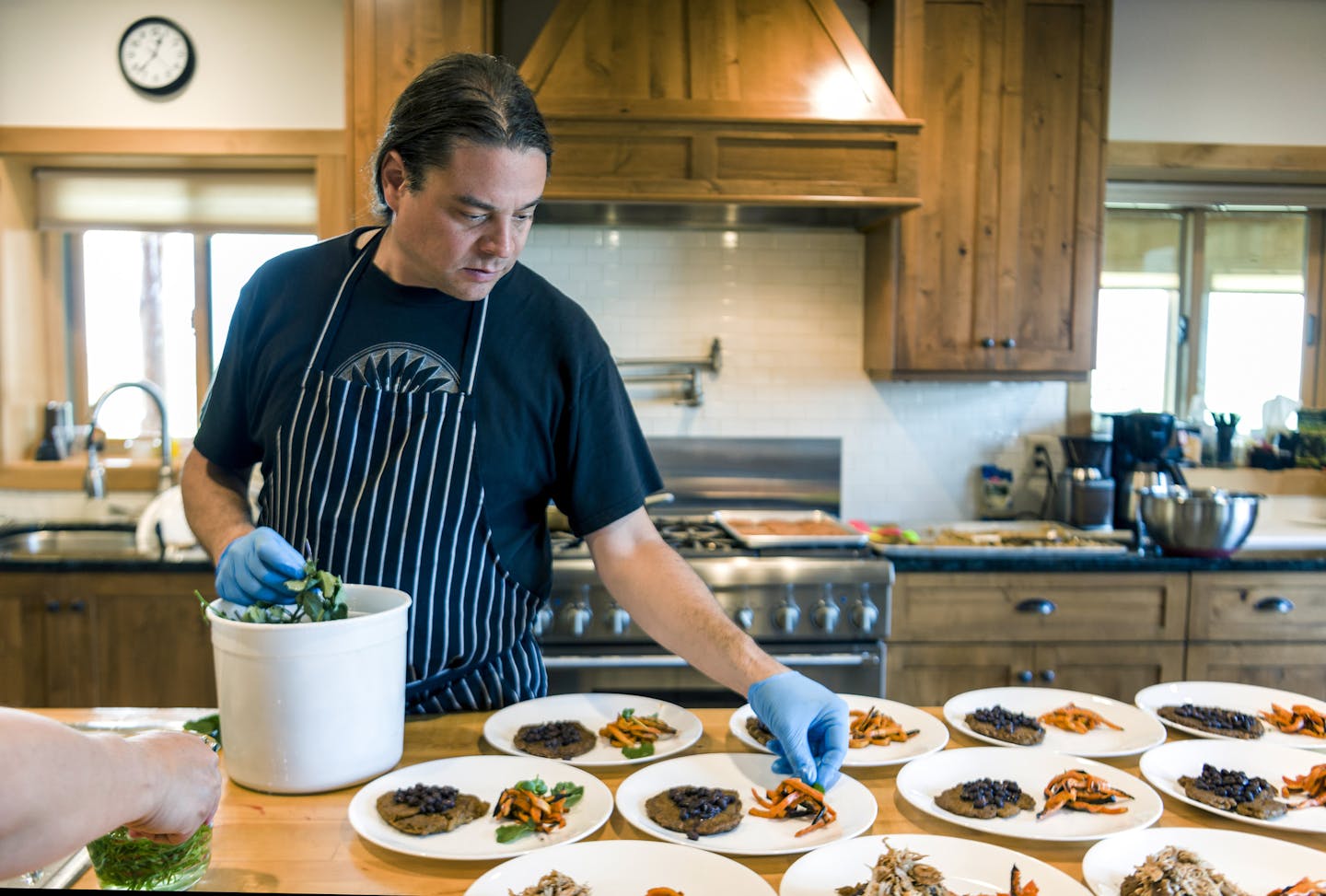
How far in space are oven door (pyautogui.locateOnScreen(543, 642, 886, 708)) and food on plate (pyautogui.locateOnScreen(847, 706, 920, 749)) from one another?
1.54 metres

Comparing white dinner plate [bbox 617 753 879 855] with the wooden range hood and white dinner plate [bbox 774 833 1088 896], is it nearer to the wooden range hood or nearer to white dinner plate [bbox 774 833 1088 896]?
white dinner plate [bbox 774 833 1088 896]

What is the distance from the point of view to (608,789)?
1367mm

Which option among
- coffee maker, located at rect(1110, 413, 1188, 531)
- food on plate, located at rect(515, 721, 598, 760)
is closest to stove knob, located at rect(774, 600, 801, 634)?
coffee maker, located at rect(1110, 413, 1188, 531)

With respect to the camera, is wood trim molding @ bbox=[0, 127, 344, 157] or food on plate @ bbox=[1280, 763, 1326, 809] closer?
food on plate @ bbox=[1280, 763, 1326, 809]

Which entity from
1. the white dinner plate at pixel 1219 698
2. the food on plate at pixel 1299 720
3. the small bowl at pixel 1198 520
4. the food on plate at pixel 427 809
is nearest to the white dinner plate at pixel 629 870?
the food on plate at pixel 427 809

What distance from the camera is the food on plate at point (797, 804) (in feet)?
4.21

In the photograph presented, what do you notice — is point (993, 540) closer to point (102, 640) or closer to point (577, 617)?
point (577, 617)

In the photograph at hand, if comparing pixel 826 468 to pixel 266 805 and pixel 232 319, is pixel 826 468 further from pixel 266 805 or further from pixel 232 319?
pixel 266 805

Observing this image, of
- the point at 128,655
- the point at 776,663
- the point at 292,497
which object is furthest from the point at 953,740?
the point at 128,655

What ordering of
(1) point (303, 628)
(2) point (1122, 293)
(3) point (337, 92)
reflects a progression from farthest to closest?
(2) point (1122, 293) → (3) point (337, 92) → (1) point (303, 628)

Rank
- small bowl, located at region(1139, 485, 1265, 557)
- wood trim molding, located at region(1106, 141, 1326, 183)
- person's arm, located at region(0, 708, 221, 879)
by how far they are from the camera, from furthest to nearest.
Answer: wood trim molding, located at region(1106, 141, 1326, 183)
small bowl, located at region(1139, 485, 1265, 557)
person's arm, located at region(0, 708, 221, 879)

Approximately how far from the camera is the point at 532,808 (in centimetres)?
126

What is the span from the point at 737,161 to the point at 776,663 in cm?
224

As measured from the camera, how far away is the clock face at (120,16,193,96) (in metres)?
3.84
